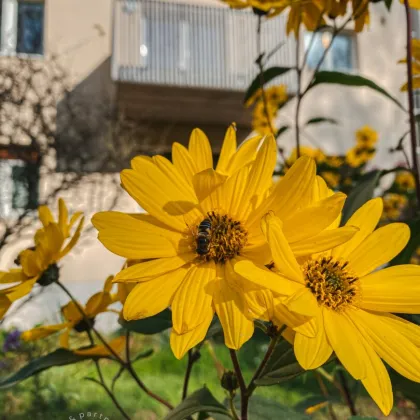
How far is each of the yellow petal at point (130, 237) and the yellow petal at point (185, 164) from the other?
5 centimetres

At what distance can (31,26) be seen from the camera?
4.13 meters

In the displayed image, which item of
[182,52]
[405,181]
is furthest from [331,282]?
[182,52]

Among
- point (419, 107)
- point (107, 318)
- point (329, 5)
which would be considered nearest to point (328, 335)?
point (329, 5)

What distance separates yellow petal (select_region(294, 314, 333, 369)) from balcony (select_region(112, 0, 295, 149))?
3568mm

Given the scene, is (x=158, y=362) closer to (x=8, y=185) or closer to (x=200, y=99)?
(x=8, y=185)

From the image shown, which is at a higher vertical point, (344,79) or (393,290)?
(344,79)

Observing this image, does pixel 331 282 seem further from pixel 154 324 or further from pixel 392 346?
pixel 154 324

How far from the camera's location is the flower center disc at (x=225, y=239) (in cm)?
34

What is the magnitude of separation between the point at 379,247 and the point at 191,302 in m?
0.15

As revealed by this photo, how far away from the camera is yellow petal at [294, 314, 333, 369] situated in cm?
27

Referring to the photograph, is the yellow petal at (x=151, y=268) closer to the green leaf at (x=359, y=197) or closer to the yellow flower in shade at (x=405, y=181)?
the green leaf at (x=359, y=197)

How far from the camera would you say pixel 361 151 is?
8.55 ft

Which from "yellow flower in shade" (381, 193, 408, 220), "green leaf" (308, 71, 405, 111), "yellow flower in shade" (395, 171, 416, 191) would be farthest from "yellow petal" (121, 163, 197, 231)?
"yellow flower in shade" (395, 171, 416, 191)

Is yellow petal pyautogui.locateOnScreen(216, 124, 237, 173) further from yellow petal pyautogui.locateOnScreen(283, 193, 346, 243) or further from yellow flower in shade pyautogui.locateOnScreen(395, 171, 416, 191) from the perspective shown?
yellow flower in shade pyautogui.locateOnScreen(395, 171, 416, 191)
